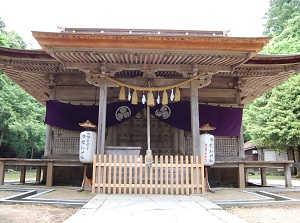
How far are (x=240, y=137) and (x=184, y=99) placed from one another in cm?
276

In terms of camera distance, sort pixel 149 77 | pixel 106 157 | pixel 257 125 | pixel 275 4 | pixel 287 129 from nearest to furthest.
Answer: pixel 106 157
pixel 149 77
pixel 287 129
pixel 257 125
pixel 275 4

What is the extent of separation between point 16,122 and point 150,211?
2040cm

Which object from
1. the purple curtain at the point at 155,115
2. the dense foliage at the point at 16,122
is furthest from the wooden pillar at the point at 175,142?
the dense foliage at the point at 16,122

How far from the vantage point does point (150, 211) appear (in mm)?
4574

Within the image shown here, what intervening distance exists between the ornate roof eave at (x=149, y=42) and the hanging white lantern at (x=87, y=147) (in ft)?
8.88

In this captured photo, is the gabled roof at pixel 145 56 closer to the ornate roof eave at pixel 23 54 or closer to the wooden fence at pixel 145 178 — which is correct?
the ornate roof eave at pixel 23 54

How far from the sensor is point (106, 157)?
22.4 feet

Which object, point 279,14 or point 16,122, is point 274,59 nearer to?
point 16,122

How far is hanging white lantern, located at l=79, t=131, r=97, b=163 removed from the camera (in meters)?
7.77

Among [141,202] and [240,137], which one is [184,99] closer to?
[240,137]

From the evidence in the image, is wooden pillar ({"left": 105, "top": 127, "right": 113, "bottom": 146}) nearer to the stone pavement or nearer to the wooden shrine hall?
the wooden shrine hall

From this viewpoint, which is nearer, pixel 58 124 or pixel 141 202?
pixel 141 202

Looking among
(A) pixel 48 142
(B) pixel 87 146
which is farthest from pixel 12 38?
(B) pixel 87 146

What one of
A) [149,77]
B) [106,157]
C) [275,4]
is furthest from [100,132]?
[275,4]
